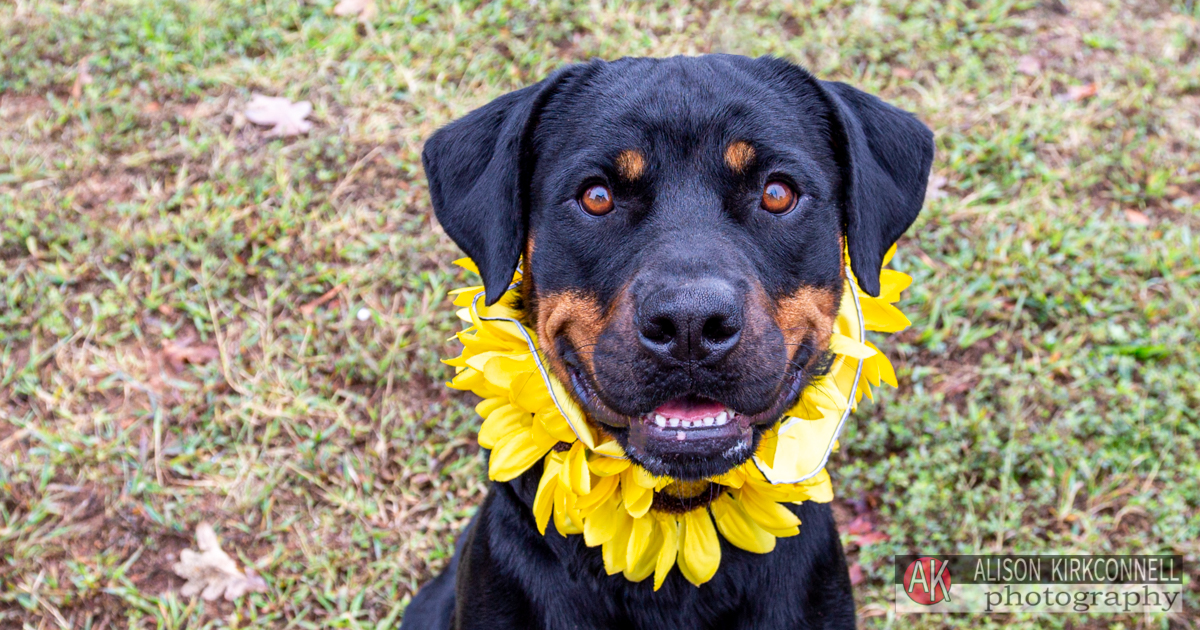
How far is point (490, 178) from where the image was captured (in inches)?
103

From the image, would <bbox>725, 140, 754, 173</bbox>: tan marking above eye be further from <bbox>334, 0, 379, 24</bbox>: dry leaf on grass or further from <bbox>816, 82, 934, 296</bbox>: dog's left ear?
<bbox>334, 0, 379, 24</bbox>: dry leaf on grass

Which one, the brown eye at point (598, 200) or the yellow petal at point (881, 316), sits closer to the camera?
the brown eye at point (598, 200)

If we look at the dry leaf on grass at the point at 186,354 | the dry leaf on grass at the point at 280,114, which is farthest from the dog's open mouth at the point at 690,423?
the dry leaf on grass at the point at 280,114

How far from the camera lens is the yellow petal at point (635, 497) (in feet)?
7.98

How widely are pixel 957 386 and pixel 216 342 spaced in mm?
3383

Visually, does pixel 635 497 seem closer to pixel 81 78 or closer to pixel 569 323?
pixel 569 323

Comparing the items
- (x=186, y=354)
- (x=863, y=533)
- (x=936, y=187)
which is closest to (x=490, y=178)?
(x=863, y=533)

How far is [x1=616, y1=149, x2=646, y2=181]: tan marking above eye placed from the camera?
2.50 meters

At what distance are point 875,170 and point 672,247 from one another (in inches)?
27.4

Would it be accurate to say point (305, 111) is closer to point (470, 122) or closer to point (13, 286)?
point (13, 286)

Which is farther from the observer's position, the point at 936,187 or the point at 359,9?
the point at 359,9

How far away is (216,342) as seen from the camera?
14.5 feet

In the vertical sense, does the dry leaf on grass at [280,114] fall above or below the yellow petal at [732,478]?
below

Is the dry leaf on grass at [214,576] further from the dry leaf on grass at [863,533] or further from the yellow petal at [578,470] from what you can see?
the dry leaf on grass at [863,533]
